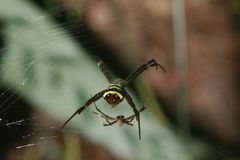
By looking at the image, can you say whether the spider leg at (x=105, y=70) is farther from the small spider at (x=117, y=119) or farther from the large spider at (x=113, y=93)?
the small spider at (x=117, y=119)

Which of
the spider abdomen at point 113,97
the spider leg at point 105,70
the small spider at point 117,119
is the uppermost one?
the spider leg at point 105,70

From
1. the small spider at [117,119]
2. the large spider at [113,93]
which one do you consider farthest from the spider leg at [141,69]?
the small spider at [117,119]

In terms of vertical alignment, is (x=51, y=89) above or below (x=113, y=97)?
above

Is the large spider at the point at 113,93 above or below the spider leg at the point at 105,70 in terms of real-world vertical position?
below

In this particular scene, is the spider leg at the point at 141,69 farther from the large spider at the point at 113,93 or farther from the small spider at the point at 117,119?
the small spider at the point at 117,119

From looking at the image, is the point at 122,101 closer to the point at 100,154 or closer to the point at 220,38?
the point at 100,154

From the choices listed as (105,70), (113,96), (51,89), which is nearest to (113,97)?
(113,96)

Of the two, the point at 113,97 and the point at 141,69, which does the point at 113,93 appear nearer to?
the point at 113,97

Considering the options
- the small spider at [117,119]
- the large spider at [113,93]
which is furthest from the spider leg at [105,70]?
the small spider at [117,119]

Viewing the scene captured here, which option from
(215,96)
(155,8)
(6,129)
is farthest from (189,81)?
(6,129)
